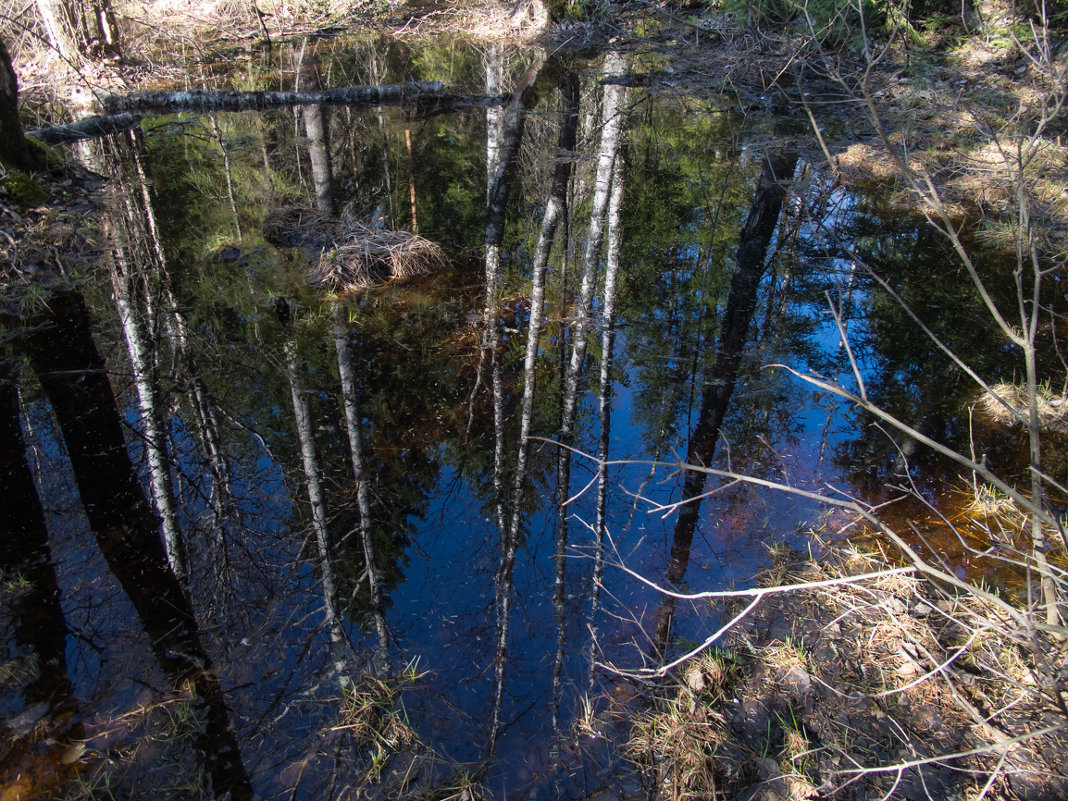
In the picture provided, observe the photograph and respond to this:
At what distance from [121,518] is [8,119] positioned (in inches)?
209

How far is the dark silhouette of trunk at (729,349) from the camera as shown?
3.78 m

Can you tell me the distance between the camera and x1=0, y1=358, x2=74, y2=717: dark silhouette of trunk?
9.56 feet

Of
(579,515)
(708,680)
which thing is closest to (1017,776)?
(708,680)

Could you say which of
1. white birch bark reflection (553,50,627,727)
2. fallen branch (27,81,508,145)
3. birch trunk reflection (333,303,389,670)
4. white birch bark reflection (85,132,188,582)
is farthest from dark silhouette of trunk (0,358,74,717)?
fallen branch (27,81,508,145)

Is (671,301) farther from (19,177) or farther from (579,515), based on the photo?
(19,177)

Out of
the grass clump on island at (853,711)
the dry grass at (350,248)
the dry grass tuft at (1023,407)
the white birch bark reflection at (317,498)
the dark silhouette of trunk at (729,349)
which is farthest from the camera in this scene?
the dry grass at (350,248)

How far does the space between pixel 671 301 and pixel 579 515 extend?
2.98 metres

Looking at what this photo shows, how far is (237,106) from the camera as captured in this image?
1086 cm

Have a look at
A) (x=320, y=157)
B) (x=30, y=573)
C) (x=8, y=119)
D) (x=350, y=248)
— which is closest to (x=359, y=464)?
(x=30, y=573)

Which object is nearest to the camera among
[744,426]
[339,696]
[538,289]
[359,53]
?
[339,696]

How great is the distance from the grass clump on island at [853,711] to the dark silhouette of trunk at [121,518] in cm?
176

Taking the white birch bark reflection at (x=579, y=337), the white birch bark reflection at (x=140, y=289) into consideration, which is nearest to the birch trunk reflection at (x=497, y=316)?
the white birch bark reflection at (x=579, y=337)

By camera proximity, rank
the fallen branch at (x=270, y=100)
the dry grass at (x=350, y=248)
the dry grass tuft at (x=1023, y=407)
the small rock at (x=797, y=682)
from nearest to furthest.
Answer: the small rock at (x=797, y=682) < the dry grass tuft at (x=1023, y=407) < the dry grass at (x=350, y=248) < the fallen branch at (x=270, y=100)

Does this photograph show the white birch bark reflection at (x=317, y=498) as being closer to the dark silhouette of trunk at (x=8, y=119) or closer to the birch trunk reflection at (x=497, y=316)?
the birch trunk reflection at (x=497, y=316)
